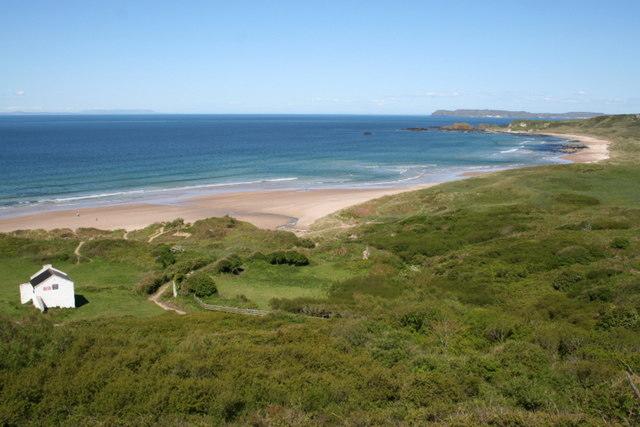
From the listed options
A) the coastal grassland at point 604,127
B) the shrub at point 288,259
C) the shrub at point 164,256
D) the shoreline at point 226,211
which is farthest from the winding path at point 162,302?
the coastal grassland at point 604,127

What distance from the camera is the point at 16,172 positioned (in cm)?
7288

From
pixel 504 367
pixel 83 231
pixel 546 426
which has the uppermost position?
pixel 546 426

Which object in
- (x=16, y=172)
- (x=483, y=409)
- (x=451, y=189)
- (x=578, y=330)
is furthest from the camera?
(x=16, y=172)

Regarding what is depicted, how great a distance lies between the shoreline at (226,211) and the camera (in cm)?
4684

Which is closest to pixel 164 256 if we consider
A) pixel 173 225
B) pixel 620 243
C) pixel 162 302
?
pixel 162 302

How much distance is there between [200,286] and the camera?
24.4 meters

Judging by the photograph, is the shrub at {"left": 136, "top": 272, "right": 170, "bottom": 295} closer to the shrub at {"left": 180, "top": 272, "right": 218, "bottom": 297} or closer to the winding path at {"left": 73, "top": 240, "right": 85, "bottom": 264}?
the shrub at {"left": 180, "top": 272, "right": 218, "bottom": 297}

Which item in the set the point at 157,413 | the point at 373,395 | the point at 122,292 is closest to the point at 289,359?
the point at 373,395

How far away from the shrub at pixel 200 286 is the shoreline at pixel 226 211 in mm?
20550

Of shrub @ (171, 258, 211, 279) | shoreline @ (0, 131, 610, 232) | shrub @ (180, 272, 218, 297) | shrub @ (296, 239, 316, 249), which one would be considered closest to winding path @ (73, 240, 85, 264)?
shrub @ (171, 258, 211, 279)

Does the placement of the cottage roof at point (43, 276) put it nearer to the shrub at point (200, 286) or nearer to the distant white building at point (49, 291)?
the distant white building at point (49, 291)

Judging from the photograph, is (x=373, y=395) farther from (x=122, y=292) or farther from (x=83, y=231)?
(x=83, y=231)

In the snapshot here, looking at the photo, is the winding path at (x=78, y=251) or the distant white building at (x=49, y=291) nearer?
the distant white building at (x=49, y=291)

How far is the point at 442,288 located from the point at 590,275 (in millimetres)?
6497
